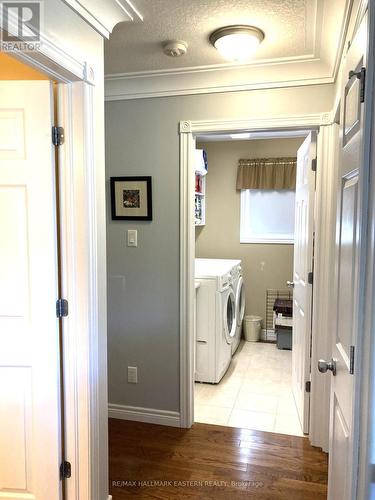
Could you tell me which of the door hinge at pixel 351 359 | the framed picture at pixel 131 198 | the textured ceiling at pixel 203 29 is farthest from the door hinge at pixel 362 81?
the framed picture at pixel 131 198

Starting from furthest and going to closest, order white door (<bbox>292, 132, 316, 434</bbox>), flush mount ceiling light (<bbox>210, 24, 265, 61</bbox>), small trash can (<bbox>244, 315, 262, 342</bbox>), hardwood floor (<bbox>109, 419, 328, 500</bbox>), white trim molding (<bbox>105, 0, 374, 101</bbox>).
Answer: small trash can (<bbox>244, 315, 262, 342</bbox>)
white door (<bbox>292, 132, 316, 434</bbox>)
white trim molding (<bbox>105, 0, 374, 101</bbox>)
hardwood floor (<bbox>109, 419, 328, 500</bbox>)
flush mount ceiling light (<bbox>210, 24, 265, 61</bbox>)

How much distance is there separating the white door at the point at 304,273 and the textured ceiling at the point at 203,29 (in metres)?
0.66

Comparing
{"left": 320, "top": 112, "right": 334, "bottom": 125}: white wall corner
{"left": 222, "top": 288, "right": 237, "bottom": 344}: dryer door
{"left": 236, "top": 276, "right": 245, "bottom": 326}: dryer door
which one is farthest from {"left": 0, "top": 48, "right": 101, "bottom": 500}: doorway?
{"left": 236, "top": 276, "right": 245, "bottom": 326}: dryer door

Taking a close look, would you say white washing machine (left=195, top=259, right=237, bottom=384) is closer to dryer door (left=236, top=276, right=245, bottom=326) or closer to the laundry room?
the laundry room

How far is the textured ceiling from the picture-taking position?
5.86 ft

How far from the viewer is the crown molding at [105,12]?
159 centimetres

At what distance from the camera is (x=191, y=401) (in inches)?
110

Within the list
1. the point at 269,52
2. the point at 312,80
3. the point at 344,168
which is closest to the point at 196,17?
the point at 269,52

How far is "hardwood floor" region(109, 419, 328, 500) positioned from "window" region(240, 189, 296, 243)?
265cm

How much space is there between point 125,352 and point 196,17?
2192 mm

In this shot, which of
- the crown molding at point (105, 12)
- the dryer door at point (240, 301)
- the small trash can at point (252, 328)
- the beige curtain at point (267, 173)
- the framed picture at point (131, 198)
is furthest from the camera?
the small trash can at point (252, 328)

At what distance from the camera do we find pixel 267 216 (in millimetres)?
4898

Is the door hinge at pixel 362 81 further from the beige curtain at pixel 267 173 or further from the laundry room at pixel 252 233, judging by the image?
the beige curtain at pixel 267 173

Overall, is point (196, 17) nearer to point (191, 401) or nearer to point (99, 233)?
point (99, 233)
